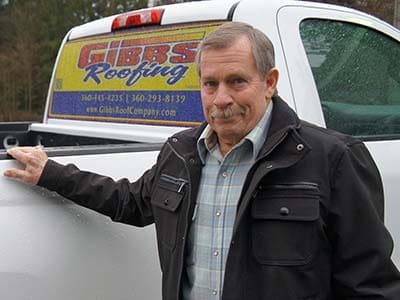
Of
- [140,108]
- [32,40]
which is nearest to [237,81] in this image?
[140,108]

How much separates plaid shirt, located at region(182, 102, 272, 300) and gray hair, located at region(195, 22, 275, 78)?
14 centimetres

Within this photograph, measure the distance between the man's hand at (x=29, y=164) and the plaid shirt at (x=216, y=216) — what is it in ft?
1.69

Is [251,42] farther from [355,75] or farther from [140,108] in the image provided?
[140,108]

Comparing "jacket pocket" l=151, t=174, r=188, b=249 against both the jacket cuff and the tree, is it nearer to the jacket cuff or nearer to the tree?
the jacket cuff

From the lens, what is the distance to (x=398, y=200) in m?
2.88

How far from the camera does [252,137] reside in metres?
1.80

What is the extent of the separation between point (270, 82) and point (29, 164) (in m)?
0.78

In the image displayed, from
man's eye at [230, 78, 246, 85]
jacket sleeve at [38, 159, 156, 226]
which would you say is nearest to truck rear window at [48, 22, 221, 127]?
jacket sleeve at [38, 159, 156, 226]

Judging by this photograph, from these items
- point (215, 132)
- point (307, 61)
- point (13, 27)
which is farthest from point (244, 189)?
point (13, 27)

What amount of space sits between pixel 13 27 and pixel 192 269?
31376 millimetres

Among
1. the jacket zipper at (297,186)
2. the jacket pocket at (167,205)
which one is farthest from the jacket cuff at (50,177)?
the jacket zipper at (297,186)

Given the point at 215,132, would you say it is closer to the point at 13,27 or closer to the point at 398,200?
the point at 398,200

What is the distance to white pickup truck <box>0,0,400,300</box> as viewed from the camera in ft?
6.23

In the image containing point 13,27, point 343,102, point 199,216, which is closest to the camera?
point 199,216
